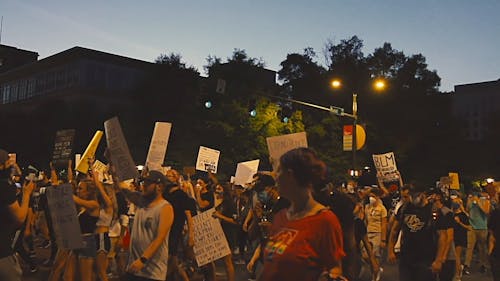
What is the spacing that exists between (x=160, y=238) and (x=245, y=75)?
3792 cm

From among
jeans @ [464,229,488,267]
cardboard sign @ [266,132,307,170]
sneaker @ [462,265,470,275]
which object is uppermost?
cardboard sign @ [266,132,307,170]

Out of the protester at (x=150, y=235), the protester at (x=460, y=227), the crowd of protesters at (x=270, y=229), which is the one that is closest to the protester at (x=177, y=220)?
the crowd of protesters at (x=270, y=229)

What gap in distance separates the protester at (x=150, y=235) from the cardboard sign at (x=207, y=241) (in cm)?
306

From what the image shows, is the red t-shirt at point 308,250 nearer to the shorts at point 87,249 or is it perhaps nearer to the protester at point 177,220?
the protester at point 177,220

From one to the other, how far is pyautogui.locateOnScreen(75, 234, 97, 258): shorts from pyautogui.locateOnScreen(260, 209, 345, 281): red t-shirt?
525 cm

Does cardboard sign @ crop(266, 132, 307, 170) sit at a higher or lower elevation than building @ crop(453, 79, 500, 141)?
lower

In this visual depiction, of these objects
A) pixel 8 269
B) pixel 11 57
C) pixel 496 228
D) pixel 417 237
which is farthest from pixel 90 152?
pixel 11 57

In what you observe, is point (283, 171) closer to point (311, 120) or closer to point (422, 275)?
point (422, 275)

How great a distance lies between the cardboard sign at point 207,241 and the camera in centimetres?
960

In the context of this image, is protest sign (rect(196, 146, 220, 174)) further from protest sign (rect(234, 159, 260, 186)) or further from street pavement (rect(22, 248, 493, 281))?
street pavement (rect(22, 248, 493, 281))

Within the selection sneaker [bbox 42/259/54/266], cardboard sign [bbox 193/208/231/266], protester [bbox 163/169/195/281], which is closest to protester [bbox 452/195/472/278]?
cardboard sign [bbox 193/208/231/266]

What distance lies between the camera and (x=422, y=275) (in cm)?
743

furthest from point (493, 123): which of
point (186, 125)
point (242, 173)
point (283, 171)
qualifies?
point (283, 171)

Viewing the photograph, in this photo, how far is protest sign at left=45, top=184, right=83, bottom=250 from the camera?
330 inches
